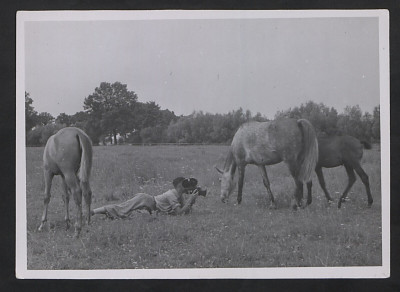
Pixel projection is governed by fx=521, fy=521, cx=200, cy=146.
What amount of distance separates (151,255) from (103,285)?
1.82 ft

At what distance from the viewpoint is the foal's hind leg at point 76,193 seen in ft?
16.6

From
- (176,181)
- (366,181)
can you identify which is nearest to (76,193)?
(176,181)

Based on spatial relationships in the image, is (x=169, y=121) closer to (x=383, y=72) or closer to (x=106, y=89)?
(x=106, y=89)

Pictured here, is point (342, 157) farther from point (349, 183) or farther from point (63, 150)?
point (63, 150)

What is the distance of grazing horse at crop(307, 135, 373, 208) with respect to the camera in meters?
5.07

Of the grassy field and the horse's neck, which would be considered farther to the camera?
the horse's neck

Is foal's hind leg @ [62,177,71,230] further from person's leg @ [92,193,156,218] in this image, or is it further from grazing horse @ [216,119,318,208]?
grazing horse @ [216,119,318,208]

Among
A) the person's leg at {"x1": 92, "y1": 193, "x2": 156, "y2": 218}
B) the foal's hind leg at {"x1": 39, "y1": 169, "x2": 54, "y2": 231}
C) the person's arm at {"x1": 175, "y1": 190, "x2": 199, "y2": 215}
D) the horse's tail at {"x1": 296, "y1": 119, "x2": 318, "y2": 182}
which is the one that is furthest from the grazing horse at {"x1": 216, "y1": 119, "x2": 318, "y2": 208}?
the foal's hind leg at {"x1": 39, "y1": 169, "x2": 54, "y2": 231}

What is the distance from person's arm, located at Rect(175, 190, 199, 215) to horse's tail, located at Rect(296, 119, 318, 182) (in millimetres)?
1026

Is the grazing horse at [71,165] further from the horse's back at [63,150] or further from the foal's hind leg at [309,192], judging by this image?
the foal's hind leg at [309,192]

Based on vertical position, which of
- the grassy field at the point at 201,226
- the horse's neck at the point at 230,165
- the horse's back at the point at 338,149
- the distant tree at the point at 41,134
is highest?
the distant tree at the point at 41,134

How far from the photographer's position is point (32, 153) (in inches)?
199

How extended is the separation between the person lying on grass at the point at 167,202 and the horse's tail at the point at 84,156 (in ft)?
1.19

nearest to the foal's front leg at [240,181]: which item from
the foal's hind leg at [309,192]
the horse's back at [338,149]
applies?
the foal's hind leg at [309,192]
